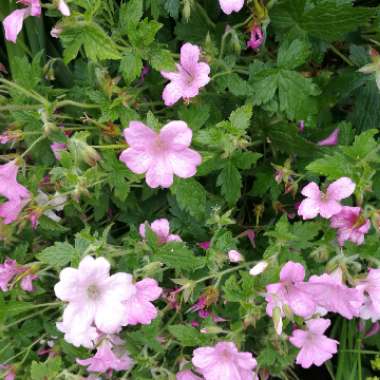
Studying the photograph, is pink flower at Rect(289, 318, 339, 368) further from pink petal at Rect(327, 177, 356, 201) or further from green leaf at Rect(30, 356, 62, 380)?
green leaf at Rect(30, 356, 62, 380)

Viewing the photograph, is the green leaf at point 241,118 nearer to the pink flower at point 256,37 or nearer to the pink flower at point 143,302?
the pink flower at point 256,37

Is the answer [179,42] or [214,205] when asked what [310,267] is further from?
[179,42]

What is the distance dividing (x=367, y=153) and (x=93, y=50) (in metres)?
0.75

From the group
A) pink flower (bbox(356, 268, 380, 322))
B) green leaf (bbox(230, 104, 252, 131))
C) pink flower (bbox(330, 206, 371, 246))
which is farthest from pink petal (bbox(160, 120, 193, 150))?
pink flower (bbox(356, 268, 380, 322))

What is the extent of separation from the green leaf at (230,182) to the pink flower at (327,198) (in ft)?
0.74

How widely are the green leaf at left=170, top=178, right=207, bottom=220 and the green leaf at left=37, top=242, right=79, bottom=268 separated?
338 mm

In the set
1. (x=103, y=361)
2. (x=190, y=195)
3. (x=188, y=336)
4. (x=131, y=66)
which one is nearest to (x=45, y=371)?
(x=103, y=361)

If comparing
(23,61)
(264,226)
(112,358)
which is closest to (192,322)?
(112,358)

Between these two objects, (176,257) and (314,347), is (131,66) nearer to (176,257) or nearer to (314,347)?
(176,257)

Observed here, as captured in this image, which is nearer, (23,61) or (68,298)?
(68,298)

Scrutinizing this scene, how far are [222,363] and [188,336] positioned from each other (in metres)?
0.12

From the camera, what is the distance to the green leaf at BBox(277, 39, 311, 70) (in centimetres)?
159

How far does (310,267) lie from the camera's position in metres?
1.59

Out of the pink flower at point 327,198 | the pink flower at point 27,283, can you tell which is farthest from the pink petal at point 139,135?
the pink flower at point 27,283
